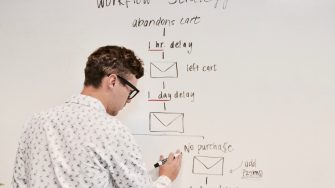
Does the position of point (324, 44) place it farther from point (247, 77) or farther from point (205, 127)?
point (205, 127)

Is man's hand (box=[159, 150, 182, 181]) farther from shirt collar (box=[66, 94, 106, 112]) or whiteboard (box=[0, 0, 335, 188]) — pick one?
shirt collar (box=[66, 94, 106, 112])

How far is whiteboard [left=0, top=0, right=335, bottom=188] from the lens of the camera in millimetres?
1373

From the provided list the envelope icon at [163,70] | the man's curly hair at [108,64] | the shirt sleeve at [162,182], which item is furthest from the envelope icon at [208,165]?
the man's curly hair at [108,64]

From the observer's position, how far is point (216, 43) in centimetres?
144

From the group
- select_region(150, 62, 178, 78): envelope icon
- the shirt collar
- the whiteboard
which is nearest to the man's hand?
the whiteboard

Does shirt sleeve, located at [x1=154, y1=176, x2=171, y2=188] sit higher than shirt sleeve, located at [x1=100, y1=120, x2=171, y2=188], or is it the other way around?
shirt sleeve, located at [x1=100, y1=120, x2=171, y2=188]

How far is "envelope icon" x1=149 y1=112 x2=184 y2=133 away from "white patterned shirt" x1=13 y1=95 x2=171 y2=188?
372mm

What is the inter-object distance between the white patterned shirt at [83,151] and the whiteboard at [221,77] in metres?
0.39

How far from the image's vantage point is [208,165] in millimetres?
1456

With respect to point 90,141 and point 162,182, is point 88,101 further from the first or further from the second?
point 162,182

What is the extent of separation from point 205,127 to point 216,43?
320 mm

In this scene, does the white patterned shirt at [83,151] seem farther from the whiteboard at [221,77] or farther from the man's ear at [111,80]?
the whiteboard at [221,77]

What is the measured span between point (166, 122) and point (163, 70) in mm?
202

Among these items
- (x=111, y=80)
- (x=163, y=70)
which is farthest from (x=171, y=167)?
(x=111, y=80)
